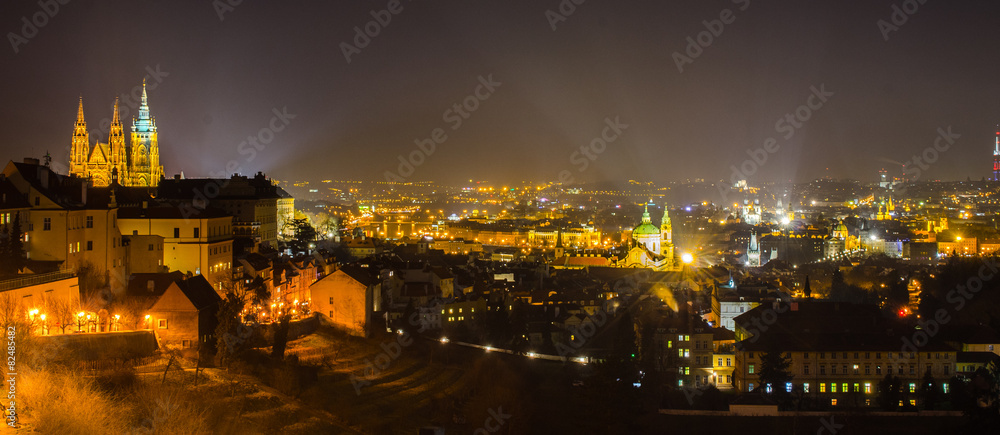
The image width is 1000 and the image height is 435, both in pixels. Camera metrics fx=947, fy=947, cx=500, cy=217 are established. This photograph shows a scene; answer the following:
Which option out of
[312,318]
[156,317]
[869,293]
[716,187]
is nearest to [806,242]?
[869,293]

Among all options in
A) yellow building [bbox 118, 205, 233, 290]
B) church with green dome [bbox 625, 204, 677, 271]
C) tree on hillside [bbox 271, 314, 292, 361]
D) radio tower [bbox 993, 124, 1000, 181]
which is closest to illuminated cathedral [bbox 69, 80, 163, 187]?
yellow building [bbox 118, 205, 233, 290]

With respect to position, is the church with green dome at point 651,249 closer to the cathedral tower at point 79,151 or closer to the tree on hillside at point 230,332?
the cathedral tower at point 79,151

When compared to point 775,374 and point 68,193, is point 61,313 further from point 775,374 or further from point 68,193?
point 775,374

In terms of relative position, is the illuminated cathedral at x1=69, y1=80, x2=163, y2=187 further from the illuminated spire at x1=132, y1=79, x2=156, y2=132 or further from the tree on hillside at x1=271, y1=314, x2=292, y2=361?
the tree on hillside at x1=271, y1=314, x2=292, y2=361

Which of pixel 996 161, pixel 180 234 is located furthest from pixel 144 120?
pixel 996 161

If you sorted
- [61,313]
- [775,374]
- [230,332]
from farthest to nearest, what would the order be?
1. [775,374]
2. [230,332]
3. [61,313]

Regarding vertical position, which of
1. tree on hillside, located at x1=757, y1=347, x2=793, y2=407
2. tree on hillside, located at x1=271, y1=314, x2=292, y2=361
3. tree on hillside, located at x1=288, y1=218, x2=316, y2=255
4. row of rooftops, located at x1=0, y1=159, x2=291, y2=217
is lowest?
tree on hillside, located at x1=757, y1=347, x2=793, y2=407
